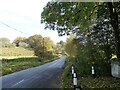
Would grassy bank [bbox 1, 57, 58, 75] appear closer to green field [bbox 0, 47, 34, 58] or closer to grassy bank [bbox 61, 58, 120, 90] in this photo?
green field [bbox 0, 47, 34, 58]

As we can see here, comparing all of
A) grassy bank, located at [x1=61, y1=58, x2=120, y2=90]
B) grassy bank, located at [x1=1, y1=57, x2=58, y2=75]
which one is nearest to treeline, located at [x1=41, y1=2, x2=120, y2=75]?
grassy bank, located at [x1=61, y1=58, x2=120, y2=90]

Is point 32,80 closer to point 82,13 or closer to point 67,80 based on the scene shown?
point 67,80

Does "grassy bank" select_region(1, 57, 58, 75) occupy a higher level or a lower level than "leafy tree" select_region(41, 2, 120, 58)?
lower

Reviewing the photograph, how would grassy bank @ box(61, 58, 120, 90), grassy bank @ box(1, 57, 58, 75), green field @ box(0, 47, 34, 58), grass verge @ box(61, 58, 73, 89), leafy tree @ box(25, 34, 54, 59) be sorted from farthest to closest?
leafy tree @ box(25, 34, 54, 59), green field @ box(0, 47, 34, 58), grassy bank @ box(1, 57, 58, 75), grass verge @ box(61, 58, 73, 89), grassy bank @ box(61, 58, 120, 90)

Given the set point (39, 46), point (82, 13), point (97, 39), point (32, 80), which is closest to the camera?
point (82, 13)

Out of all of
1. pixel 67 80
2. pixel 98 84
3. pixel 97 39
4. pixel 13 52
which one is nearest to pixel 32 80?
pixel 67 80

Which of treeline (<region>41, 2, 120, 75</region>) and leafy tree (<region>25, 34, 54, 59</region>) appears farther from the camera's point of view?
leafy tree (<region>25, 34, 54, 59</region>)

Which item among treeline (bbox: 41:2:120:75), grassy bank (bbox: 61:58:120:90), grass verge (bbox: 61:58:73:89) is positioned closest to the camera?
grassy bank (bbox: 61:58:120:90)

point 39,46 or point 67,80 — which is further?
point 39,46

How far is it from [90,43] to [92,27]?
1114 millimetres

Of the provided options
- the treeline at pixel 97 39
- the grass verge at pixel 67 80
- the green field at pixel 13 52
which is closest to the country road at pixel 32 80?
the grass verge at pixel 67 80

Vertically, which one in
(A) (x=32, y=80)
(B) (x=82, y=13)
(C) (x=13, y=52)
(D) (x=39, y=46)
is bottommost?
(A) (x=32, y=80)

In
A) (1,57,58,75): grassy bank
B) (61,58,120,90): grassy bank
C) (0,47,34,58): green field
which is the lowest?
(1,57,58,75): grassy bank

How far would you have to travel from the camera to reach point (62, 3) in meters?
13.2
